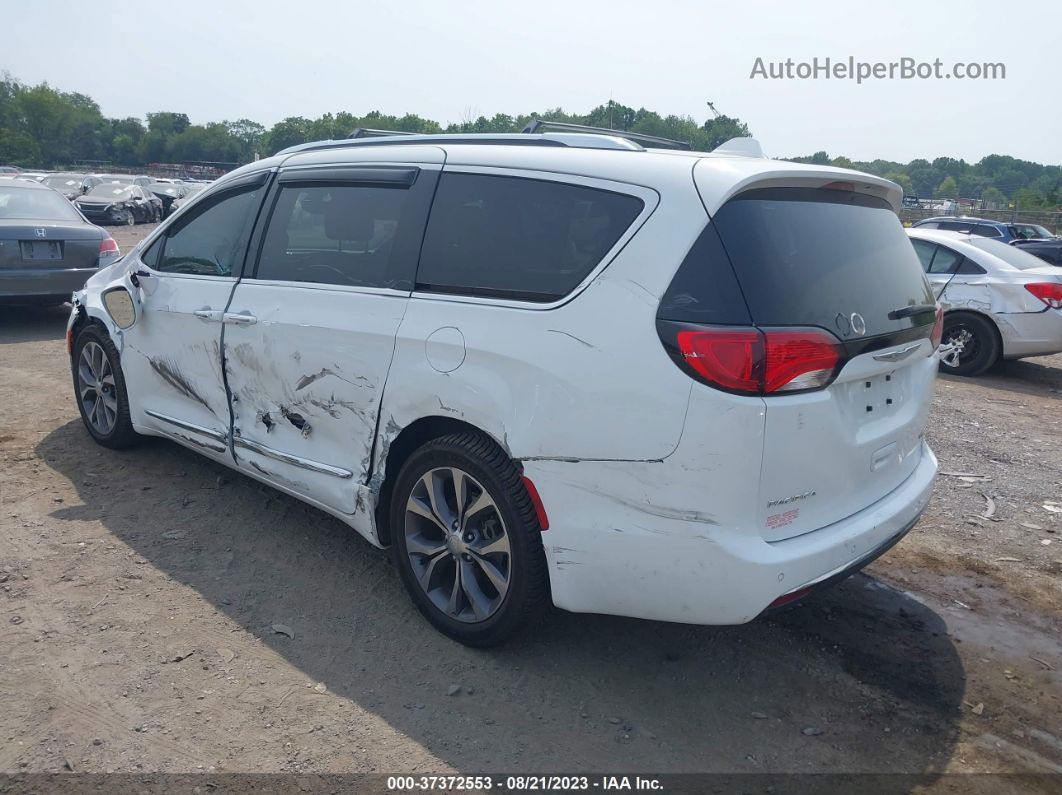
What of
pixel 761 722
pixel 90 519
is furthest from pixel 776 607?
pixel 90 519

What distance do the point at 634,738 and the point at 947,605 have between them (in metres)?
1.82

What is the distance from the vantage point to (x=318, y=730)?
2.87 m

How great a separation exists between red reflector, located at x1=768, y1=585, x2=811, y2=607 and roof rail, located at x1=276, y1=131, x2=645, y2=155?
1673 millimetres

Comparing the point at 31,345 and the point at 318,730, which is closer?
Answer: the point at 318,730

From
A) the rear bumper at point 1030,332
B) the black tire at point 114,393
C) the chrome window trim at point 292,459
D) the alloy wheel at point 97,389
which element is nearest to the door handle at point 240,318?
the chrome window trim at point 292,459

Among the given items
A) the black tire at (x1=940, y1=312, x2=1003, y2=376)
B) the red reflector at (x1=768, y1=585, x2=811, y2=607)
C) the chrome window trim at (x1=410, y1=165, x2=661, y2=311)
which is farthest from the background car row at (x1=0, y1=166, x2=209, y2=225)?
the red reflector at (x1=768, y1=585, x2=811, y2=607)

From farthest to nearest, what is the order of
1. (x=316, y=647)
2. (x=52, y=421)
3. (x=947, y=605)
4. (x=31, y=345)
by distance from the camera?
(x=31, y=345) → (x=52, y=421) → (x=947, y=605) → (x=316, y=647)

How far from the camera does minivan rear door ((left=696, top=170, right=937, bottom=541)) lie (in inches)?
106

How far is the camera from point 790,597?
9.05 ft

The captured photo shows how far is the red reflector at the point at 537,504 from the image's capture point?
2953 mm

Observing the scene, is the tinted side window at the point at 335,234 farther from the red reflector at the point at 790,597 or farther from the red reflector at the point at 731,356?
the red reflector at the point at 790,597

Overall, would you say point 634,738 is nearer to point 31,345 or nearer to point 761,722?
point 761,722

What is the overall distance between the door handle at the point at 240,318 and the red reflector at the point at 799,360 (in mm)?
2477

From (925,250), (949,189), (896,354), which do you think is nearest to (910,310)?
(896,354)
